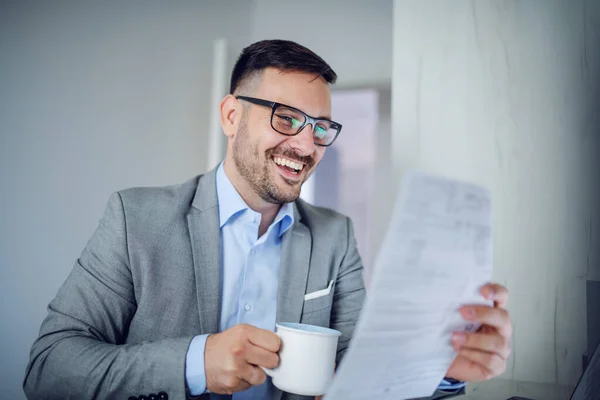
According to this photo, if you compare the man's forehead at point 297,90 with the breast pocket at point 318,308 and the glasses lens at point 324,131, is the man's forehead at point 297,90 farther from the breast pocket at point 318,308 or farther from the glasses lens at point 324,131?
the breast pocket at point 318,308

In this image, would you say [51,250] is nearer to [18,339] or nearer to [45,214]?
[45,214]

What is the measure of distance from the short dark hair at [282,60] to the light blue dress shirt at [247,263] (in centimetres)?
33

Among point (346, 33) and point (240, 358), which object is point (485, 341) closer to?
point (240, 358)

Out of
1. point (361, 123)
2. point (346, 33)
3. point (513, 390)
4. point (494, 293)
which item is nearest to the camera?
point (494, 293)

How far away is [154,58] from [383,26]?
1500 millimetres

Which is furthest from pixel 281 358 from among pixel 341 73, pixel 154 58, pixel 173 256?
pixel 341 73

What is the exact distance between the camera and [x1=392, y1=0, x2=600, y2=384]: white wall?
899 millimetres

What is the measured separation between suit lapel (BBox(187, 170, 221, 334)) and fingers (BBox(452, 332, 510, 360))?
0.58 m

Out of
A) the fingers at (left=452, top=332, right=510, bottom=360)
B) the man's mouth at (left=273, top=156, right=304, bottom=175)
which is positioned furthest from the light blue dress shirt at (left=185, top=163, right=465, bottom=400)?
the fingers at (left=452, top=332, right=510, bottom=360)

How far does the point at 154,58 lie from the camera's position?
2.29 meters


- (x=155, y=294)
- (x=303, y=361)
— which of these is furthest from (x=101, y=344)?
(x=303, y=361)

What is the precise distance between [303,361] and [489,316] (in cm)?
29

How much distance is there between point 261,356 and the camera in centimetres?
68

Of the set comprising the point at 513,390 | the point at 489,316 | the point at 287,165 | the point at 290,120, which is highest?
the point at 290,120
